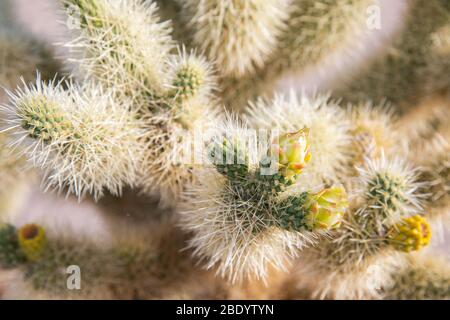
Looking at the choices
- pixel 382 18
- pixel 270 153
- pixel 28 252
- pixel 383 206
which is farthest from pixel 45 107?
pixel 382 18

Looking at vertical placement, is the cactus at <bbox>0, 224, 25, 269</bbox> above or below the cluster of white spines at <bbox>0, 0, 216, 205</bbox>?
below

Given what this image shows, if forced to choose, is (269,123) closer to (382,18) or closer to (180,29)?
(180,29)

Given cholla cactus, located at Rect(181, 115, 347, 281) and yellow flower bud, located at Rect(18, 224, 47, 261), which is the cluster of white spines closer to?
cholla cactus, located at Rect(181, 115, 347, 281)

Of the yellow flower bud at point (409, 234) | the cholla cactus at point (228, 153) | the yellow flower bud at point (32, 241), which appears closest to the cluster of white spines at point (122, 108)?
the cholla cactus at point (228, 153)

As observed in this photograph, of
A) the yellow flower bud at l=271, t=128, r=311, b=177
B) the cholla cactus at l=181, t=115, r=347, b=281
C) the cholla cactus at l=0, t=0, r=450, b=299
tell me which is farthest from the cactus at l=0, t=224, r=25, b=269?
the yellow flower bud at l=271, t=128, r=311, b=177

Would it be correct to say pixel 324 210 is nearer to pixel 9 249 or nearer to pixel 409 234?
pixel 409 234

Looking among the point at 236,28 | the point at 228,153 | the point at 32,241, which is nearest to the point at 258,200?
the point at 228,153

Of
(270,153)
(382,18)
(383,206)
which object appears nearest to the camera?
(270,153)
